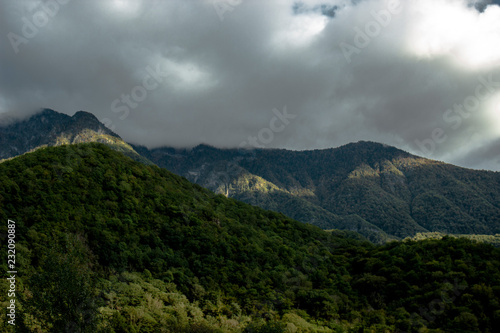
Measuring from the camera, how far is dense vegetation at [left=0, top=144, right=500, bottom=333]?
36438 millimetres

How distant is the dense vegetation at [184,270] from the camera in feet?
120

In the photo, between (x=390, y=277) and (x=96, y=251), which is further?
(x=390, y=277)

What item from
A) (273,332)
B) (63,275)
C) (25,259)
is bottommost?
(273,332)

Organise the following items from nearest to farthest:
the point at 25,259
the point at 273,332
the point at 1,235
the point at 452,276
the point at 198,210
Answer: the point at 273,332
the point at 25,259
the point at 1,235
the point at 452,276
the point at 198,210

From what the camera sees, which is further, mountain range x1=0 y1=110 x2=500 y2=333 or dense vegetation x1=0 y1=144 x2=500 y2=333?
dense vegetation x1=0 y1=144 x2=500 y2=333

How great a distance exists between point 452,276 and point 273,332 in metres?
39.2

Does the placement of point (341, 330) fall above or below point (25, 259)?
below

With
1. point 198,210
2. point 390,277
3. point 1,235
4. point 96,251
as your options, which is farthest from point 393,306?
point 1,235

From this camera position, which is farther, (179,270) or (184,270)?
(184,270)

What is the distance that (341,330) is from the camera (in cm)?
4388

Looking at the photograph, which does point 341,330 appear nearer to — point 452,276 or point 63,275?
point 452,276

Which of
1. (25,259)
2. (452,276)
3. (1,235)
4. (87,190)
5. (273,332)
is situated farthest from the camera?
(87,190)

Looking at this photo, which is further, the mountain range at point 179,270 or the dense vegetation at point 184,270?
the dense vegetation at point 184,270

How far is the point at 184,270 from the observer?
54.6m
